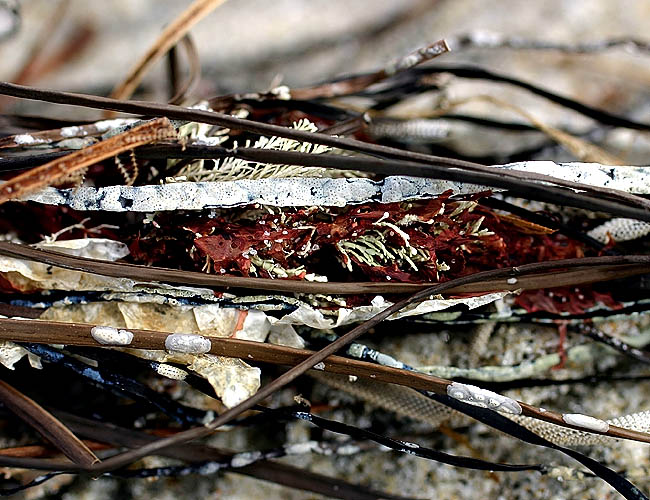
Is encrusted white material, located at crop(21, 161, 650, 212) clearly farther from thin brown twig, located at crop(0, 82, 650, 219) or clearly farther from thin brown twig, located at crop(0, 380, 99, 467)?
thin brown twig, located at crop(0, 380, 99, 467)

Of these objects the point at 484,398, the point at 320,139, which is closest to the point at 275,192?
the point at 320,139

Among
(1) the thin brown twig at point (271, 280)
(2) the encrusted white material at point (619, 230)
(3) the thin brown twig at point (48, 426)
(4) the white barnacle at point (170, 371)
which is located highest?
(2) the encrusted white material at point (619, 230)

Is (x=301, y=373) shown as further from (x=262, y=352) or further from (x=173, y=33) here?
(x=173, y=33)

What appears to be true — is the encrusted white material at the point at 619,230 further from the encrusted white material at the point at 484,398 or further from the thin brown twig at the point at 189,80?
the thin brown twig at the point at 189,80

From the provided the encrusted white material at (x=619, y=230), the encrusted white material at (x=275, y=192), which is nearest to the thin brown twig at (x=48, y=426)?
the encrusted white material at (x=275, y=192)

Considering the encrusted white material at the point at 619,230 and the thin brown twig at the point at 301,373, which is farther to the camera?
the encrusted white material at the point at 619,230

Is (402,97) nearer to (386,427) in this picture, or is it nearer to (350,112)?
(350,112)

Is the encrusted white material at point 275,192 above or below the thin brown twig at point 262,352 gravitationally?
above
